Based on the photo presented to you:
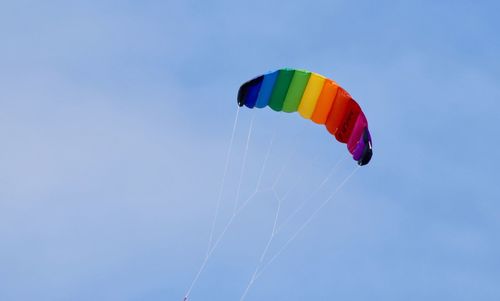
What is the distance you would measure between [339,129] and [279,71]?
8.18ft

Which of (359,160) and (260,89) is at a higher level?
(260,89)

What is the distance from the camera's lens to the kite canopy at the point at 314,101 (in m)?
34.0

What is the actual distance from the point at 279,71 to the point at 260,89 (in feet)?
2.48

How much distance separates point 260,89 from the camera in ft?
112

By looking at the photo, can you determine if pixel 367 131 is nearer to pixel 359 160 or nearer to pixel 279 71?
pixel 359 160

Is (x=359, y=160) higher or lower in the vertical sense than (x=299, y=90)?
lower

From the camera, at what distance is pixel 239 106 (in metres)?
34.0

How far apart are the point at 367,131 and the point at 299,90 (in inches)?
93.0

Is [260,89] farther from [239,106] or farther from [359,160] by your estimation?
[359,160]


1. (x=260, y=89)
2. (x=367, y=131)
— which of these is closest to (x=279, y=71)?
(x=260, y=89)

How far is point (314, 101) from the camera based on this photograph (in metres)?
34.6

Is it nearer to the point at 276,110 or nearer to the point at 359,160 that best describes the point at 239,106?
the point at 276,110

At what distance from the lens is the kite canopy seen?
34000 millimetres

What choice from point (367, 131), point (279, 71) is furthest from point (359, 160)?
point (279, 71)
